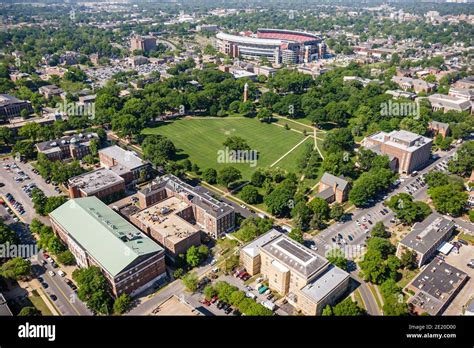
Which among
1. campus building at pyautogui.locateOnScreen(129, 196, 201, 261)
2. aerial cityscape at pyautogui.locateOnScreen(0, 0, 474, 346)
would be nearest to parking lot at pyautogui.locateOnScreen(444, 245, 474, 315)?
aerial cityscape at pyautogui.locateOnScreen(0, 0, 474, 346)

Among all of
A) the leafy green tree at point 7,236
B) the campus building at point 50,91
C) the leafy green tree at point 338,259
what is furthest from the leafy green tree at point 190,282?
the campus building at point 50,91

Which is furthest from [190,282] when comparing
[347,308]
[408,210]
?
[408,210]

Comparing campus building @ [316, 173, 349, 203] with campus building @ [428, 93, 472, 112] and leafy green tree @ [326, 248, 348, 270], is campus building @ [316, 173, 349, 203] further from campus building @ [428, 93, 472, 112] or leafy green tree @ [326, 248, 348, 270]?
campus building @ [428, 93, 472, 112]

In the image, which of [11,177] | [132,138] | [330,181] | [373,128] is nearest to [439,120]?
[373,128]

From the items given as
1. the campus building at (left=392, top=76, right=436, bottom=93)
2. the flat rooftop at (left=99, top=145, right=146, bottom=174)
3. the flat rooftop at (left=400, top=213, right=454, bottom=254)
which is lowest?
the flat rooftop at (left=400, top=213, right=454, bottom=254)

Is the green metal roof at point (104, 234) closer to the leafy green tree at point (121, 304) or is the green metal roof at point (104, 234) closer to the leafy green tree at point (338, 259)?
the leafy green tree at point (121, 304)

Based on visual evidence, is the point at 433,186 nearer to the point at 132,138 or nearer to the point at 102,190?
the point at 102,190
